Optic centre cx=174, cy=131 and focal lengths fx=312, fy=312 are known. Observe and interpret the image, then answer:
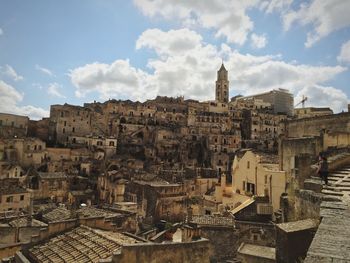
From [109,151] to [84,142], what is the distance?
6.21 m

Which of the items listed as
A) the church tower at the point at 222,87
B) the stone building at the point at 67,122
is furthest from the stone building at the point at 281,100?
the stone building at the point at 67,122

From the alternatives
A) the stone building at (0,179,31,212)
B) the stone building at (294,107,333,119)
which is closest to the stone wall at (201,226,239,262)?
the stone building at (0,179,31,212)

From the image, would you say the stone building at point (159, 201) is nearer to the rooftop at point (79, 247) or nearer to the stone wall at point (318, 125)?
the stone wall at point (318, 125)

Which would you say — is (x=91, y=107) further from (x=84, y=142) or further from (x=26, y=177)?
(x=26, y=177)

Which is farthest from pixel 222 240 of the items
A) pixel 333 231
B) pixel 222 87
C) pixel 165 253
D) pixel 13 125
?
pixel 222 87

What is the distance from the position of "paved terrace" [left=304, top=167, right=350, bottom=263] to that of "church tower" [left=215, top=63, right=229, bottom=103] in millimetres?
90102

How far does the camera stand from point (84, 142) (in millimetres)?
61938

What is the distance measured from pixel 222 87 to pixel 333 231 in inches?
3746

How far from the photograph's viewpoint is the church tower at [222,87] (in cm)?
9888

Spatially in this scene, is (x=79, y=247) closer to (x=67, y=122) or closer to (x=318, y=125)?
(x=318, y=125)

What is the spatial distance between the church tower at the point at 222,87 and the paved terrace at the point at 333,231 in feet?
296

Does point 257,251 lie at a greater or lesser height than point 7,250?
greater

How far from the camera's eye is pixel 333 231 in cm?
603

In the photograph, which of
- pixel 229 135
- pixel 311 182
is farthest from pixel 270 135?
pixel 311 182
